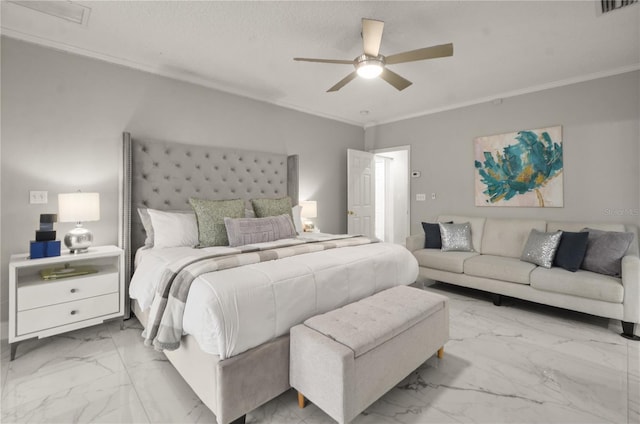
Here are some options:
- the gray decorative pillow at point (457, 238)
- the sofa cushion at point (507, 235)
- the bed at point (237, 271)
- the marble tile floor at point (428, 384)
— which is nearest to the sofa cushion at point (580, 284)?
the marble tile floor at point (428, 384)

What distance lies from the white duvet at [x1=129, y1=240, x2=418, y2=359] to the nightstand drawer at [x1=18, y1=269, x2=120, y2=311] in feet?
0.75

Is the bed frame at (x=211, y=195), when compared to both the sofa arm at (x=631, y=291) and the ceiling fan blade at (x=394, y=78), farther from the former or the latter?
the sofa arm at (x=631, y=291)

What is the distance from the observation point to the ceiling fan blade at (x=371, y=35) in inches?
80.2

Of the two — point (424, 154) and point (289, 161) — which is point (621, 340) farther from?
point (289, 161)

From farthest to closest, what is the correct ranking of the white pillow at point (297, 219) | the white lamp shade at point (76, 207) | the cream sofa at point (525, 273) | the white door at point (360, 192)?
1. the white door at point (360, 192)
2. the white pillow at point (297, 219)
3. the cream sofa at point (525, 273)
4. the white lamp shade at point (76, 207)

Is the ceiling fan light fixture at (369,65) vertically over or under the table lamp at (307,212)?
over

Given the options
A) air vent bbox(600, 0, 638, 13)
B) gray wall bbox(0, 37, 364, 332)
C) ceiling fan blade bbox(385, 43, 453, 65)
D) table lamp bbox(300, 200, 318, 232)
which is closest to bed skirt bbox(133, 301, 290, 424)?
gray wall bbox(0, 37, 364, 332)

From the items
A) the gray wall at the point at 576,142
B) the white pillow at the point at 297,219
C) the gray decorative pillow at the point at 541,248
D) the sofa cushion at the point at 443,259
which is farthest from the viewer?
the white pillow at the point at 297,219

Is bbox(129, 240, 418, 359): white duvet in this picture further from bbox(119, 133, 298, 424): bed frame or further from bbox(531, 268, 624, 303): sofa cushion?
bbox(531, 268, 624, 303): sofa cushion

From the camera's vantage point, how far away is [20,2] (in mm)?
2146

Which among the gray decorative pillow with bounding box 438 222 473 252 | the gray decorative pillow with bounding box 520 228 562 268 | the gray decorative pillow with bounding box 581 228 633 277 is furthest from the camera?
the gray decorative pillow with bounding box 438 222 473 252

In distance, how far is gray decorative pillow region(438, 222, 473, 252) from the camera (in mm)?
3979

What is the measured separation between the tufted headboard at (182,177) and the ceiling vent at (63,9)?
93 cm

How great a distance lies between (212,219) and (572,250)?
3515 mm
